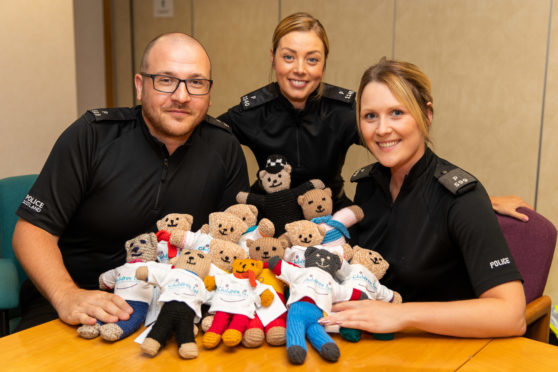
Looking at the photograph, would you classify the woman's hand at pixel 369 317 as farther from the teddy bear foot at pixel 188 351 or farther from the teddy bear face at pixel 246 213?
the teddy bear face at pixel 246 213

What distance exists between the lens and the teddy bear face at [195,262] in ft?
4.09

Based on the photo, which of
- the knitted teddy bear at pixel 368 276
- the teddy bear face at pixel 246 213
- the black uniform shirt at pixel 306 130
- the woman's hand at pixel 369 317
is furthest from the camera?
the black uniform shirt at pixel 306 130

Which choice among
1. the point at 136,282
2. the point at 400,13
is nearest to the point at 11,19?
the point at 136,282

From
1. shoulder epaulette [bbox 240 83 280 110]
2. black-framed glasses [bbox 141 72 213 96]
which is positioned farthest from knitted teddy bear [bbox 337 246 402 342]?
shoulder epaulette [bbox 240 83 280 110]

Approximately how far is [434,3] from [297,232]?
194 cm

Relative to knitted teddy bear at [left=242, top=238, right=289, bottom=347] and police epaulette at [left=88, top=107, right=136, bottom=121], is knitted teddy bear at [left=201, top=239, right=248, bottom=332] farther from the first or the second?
police epaulette at [left=88, top=107, right=136, bottom=121]

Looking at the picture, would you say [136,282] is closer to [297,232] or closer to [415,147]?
[297,232]

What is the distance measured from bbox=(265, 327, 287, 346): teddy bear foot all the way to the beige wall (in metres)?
2.18

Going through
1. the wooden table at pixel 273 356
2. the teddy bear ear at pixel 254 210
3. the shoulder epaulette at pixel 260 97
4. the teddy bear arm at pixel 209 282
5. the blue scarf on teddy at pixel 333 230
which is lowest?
the wooden table at pixel 273 356

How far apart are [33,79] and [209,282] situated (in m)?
2.08

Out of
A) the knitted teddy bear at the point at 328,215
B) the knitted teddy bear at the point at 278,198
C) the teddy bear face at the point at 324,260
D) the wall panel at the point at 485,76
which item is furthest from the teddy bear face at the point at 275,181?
the wall panel at the point at 485,76

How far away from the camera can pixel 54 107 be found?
279 centimetres

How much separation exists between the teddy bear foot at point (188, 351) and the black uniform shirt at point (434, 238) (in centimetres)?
68

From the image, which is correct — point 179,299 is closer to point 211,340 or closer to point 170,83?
point 211,340
